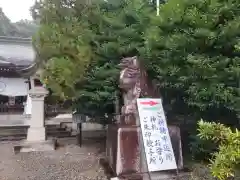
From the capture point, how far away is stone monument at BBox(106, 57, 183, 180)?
16.9 ft

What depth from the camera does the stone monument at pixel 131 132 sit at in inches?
202

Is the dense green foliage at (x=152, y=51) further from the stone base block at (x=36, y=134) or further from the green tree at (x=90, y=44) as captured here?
the stone base block at (x=36, y=134)

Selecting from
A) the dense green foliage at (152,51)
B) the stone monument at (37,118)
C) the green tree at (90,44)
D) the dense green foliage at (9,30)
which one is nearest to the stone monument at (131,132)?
the dense green foliage at (152,51)

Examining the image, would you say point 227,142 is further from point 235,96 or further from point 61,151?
point 61,151

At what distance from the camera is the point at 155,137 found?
519 centimetres

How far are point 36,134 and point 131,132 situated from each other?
217 inches

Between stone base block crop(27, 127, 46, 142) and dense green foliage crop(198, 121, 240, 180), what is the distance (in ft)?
25.4

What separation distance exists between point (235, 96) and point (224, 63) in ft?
2.07

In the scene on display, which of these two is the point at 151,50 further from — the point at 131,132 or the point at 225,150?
the point at 225,150

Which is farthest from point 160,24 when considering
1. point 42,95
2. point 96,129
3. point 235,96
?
point 96,129

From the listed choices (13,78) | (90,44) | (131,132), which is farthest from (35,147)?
(13,78)

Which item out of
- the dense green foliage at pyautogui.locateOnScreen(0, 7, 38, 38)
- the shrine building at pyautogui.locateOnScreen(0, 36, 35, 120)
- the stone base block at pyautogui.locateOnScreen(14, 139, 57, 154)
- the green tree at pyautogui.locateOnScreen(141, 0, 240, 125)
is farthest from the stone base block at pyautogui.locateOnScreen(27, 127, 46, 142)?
the dense green foliage at pyautogui.locateOnScreen(0, 7, 38, 38)

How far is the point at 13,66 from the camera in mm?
18297

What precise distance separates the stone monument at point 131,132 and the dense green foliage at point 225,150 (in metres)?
2.37
